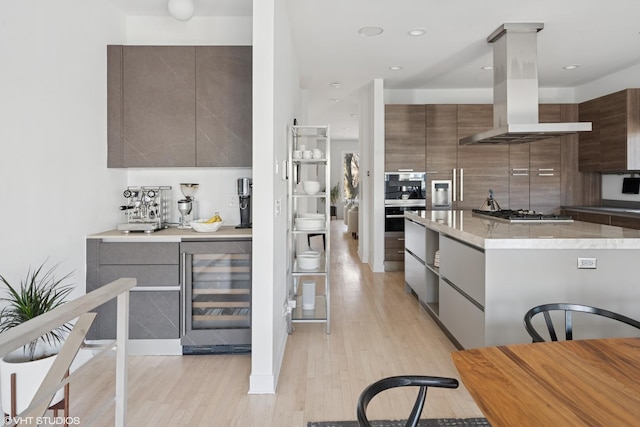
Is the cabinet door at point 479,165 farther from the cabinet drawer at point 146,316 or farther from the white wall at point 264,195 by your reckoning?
the cabinet drawer at point 146,316

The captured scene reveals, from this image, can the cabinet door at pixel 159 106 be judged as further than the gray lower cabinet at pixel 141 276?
Yes

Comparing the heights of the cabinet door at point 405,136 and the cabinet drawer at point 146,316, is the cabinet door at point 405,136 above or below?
above

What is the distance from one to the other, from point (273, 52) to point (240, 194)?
1177mm

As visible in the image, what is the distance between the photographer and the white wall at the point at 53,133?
2158mm

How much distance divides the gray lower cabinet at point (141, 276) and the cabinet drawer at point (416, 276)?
2261 millimetres

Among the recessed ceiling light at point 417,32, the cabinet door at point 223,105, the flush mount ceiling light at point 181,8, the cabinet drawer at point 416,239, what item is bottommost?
the cabinet drawer at point 416,239

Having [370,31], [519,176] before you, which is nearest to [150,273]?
[370,31]

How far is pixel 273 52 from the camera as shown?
95.2 inches

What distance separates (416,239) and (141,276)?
259cm

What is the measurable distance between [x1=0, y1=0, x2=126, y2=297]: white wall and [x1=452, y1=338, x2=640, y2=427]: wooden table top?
2373 mm

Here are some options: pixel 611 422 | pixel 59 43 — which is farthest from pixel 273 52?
pixel 611 422

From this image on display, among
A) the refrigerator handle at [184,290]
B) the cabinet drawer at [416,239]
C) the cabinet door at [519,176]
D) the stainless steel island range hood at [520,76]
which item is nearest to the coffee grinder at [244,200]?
the refrigerator handle at [184,290]

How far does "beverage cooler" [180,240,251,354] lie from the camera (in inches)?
113

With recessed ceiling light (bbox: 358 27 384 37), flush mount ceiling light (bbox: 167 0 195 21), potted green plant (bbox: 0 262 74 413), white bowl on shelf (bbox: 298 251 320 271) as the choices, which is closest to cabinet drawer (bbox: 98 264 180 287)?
potted green plant (bbox: 0 262 74 413)
